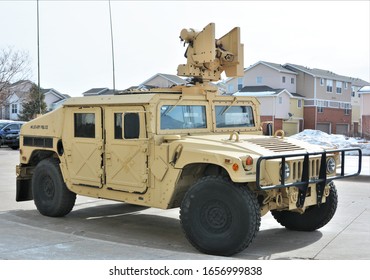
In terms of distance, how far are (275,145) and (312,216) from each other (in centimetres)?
149

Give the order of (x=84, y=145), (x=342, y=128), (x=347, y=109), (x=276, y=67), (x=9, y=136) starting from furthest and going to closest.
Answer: (x=342, y=128) → (x=347, y=109) → (x=276, y=67) → (x=9, y=136) → (x=84, y=145)

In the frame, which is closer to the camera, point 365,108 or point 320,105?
point 365,108

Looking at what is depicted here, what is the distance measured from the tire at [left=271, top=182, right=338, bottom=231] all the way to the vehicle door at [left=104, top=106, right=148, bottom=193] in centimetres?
225

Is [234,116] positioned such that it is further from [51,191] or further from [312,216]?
[51,191]

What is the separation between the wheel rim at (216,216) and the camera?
665cm

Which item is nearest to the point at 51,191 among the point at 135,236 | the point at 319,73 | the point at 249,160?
the point at 135,236

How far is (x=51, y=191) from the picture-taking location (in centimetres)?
922

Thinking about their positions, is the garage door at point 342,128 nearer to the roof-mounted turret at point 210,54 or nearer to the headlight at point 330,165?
the roof-mounted turret at point 210,54

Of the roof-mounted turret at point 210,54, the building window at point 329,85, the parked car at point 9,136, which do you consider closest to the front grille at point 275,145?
the roof-mounted turret at point 210,54

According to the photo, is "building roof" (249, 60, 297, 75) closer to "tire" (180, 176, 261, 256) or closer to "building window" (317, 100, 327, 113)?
"building window" (317, 100, 327, 113)

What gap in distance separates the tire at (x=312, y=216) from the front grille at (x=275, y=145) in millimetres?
992

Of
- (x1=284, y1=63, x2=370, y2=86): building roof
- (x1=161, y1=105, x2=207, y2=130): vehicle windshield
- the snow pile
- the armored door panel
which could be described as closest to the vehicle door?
the armored door panel

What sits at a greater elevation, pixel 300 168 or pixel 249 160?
pixel 249 160

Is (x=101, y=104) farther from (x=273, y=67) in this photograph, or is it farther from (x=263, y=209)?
(x=273, y=67)
